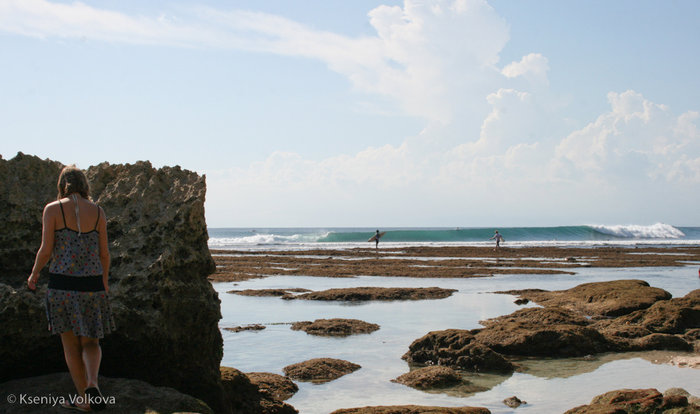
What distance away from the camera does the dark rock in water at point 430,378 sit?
23.5ft

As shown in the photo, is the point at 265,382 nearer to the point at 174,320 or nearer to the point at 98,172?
the point at 174,320

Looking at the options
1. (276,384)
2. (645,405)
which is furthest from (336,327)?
(645,405)

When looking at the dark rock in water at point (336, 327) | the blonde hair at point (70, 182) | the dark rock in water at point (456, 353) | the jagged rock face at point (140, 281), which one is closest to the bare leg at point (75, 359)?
the jagged rock face at point (140, 281)

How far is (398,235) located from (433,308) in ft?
227

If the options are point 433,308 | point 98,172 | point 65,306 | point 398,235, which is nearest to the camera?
point 65,306

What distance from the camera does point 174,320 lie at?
17.3ft

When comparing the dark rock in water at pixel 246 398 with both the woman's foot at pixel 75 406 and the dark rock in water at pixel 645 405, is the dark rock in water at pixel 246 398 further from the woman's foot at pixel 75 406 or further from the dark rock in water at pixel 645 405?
the dark rock in water at pixel 645 405

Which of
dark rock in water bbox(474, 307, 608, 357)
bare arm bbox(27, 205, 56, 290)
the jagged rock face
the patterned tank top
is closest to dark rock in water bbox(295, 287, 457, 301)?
dark rock in water bbox(474, 307, 608, 357)

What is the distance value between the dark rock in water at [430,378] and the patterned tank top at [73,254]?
428cm

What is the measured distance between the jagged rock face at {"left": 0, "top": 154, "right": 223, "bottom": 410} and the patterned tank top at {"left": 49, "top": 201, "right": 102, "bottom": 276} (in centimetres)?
81

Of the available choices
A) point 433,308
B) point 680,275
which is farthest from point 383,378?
point 680,275

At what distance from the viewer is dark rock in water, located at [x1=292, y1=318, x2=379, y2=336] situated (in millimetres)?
10484

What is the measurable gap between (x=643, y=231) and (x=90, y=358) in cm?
10165

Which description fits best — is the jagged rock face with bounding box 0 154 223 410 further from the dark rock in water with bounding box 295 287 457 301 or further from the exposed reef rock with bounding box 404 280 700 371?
the dark rock in water with bounding box 295 287 457 301
